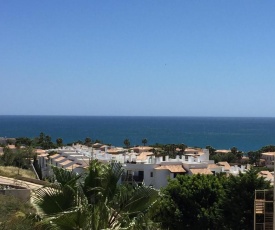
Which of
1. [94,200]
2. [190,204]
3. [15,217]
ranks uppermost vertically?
[94,200]

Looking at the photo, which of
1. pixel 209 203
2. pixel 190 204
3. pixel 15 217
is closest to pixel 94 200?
pixel 15 217

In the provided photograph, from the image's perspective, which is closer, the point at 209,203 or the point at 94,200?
the point at 94,200

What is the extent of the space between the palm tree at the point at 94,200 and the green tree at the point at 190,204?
10.8m

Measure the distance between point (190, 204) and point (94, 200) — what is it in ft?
38.6

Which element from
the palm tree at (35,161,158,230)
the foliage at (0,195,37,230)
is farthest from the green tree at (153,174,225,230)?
the palm tree at (35,161,158,230)

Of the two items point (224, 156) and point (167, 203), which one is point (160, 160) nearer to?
point (167, 203)

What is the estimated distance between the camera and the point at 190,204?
57.9ft

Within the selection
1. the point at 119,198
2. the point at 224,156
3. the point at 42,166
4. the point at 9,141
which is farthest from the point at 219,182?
the point at 9,141

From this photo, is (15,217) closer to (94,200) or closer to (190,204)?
(94,200)

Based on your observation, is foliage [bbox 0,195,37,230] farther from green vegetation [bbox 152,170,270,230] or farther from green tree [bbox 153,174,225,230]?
green tree [bbox 153,174,225,230]

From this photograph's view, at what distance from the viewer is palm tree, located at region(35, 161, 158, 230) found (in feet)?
19.1

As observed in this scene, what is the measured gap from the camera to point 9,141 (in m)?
87.2

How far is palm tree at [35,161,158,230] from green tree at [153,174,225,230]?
423 inches

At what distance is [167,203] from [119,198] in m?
11.6
